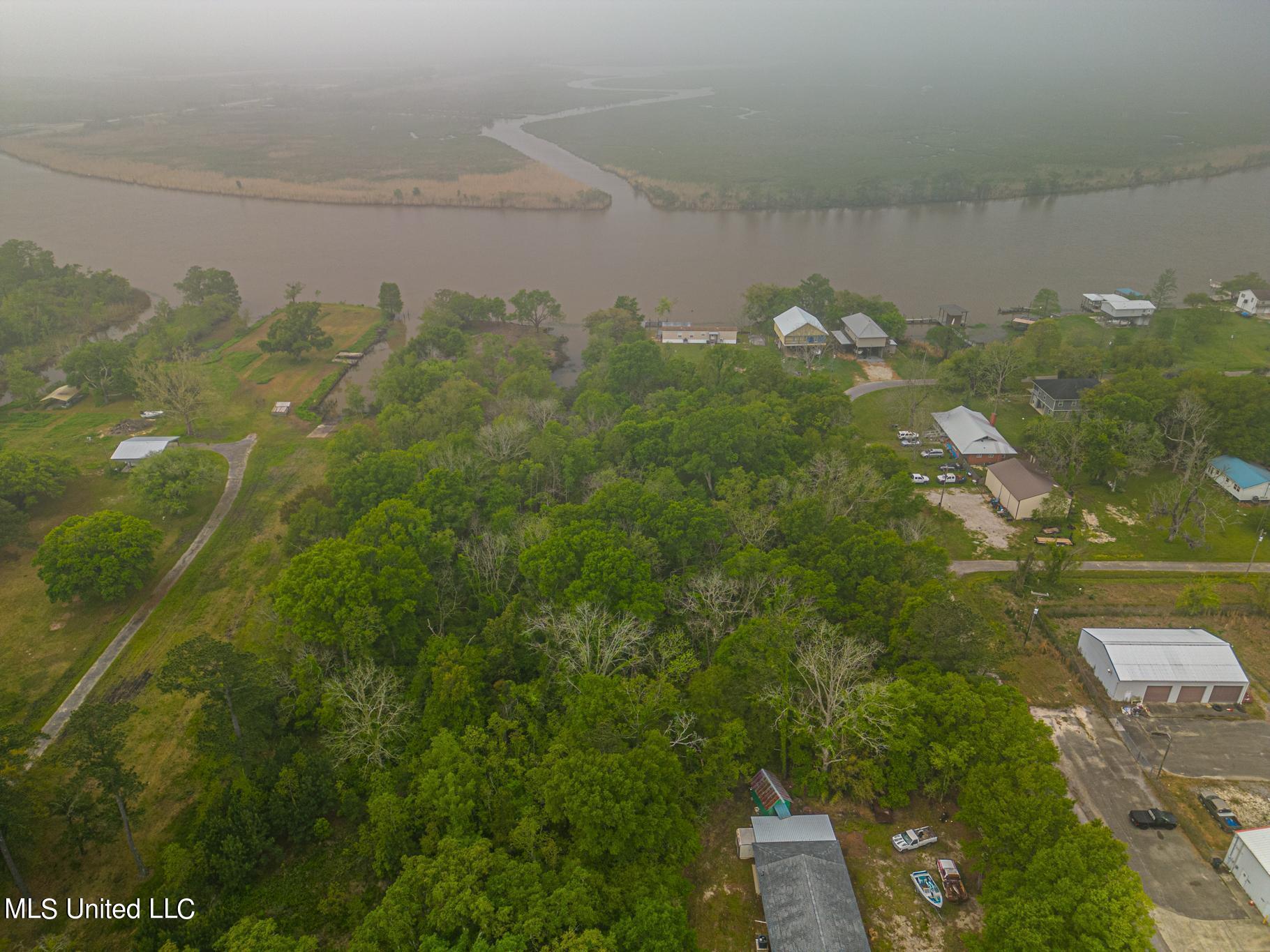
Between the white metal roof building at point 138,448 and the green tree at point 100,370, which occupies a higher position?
the green tree at point 100,370

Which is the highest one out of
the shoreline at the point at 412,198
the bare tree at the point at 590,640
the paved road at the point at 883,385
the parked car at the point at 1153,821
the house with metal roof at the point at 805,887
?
the shoreline at the point at 412,198

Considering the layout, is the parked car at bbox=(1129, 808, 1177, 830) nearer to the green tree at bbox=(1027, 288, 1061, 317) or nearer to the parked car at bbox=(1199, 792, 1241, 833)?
the parked car at bbox=(1199, 792, 1241, 833)

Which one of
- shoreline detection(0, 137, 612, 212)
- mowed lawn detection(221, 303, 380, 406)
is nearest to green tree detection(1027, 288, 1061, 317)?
shoreline detection(0, 137, 612, 212)

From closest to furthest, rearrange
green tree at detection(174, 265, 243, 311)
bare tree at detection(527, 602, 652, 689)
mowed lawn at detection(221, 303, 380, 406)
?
bare tree at detection(527, 602, 652, 689)
mowed lawn at detection(221, 303, 380, 406)
green tree at detection(174, 265, 243, 311)

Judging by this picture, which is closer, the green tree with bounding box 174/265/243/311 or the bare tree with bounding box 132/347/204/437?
the bare tree with bounding box 132/347/204/437

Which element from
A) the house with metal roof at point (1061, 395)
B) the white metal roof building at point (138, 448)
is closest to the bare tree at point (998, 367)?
the house with metal roof at point (1061, 395)

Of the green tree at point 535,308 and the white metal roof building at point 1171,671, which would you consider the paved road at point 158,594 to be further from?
the white metal roof building at point 1171,671
